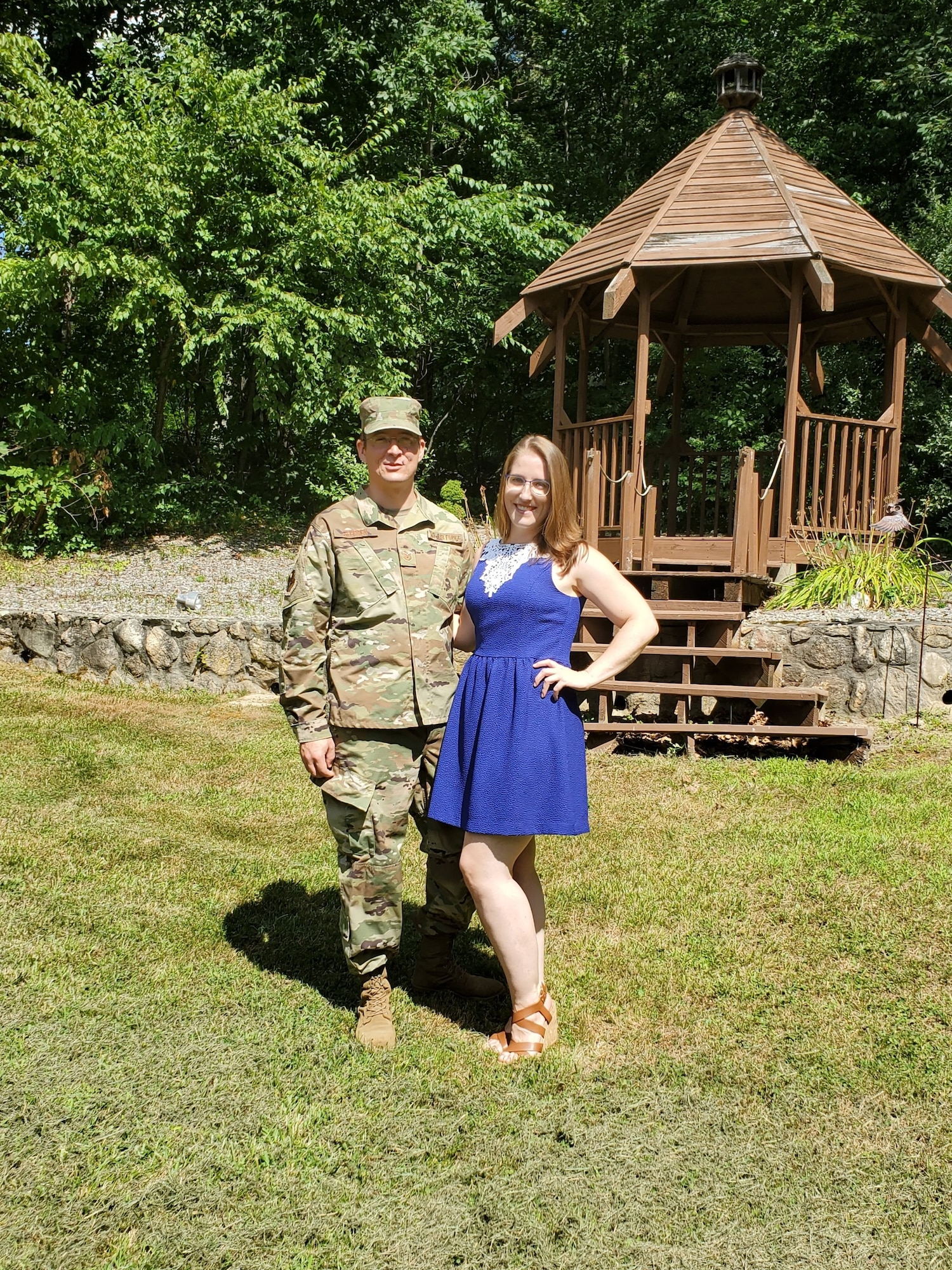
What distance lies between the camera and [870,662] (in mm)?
7406

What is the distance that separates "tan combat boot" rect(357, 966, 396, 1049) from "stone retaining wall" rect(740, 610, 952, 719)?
4.93 m

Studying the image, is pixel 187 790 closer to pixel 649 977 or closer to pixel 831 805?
pixel 649 977

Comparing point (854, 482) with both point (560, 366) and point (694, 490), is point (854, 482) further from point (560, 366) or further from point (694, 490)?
point (694, 490)

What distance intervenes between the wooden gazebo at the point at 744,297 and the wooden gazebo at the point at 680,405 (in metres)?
0.02

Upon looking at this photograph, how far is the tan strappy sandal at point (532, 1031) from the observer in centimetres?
319

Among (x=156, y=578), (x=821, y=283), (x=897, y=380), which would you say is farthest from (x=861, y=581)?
(x=156, y=578)

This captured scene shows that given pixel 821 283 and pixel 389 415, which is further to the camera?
pixel 821 283

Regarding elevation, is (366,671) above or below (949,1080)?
above

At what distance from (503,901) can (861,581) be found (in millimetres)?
6152

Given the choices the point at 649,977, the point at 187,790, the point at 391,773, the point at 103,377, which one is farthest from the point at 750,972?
the point at 103,377

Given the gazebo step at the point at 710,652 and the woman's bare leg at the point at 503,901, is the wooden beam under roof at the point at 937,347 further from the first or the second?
the woman's bare leg at the point at 503,901

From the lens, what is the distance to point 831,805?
5645mm

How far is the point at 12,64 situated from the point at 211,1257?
42.3 feet

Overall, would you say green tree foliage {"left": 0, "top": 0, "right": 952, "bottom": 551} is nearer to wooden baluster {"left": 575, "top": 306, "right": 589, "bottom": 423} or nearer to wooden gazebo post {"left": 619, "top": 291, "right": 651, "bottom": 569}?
wooden baluster {"left": 575, "top": 306, "right": 589, "bottom": 423}
